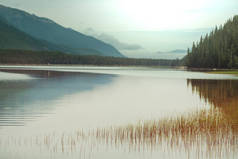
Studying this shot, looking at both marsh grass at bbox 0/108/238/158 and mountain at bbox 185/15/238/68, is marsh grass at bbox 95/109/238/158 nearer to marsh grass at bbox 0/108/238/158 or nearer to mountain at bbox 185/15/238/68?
marsh grass at bbox 0/108/238/158

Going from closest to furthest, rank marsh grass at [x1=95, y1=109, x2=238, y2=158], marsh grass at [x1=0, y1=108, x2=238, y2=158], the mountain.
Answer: marsh grass at [x1=0, y1=108, x2=238, y2=158]
marsh grass at [x1=95, y1=109, x2=238, y2=158]
the mountain

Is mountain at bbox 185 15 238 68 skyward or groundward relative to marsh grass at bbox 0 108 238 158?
skyward

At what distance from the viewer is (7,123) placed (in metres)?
19.3

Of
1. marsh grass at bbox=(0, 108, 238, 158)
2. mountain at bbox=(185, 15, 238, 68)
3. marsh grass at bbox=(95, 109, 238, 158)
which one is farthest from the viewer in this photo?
mountain at bbox=(185, 15, 238, 68)

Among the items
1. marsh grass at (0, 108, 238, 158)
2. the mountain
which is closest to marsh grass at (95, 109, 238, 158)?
marsh grass at (0, 108, 238, 158)

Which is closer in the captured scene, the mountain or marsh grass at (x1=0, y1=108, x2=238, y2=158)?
marsh grass at (x1=0, y1=108, x2=238, y2=158)

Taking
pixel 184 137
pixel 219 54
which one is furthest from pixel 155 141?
pixel 219 54

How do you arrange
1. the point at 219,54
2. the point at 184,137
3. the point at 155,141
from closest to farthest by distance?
the point at 155,141, the point at 184,137, the point at 219,54

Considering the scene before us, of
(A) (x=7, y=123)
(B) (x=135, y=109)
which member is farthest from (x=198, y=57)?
(A) (x=7, y=123)

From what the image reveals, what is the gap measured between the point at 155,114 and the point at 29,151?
12.9m

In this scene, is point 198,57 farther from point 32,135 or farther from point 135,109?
point 32,135

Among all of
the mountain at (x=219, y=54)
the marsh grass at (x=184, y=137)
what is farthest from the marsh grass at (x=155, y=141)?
the mountain at (x=219, y=54)

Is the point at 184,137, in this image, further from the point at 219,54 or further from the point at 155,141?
the point at 219,54

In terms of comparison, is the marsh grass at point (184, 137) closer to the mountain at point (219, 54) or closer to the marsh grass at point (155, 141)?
the marsh grass at point (155, 141)
